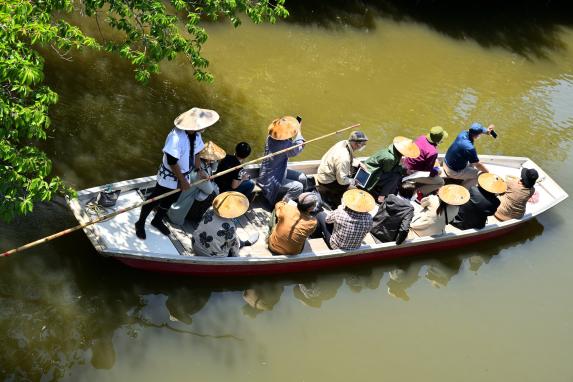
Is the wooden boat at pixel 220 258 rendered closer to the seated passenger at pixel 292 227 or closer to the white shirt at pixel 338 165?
the seated passenger at pixel 292 227

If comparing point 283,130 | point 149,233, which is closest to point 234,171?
point 283,130

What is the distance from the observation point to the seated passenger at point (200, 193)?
679 cm

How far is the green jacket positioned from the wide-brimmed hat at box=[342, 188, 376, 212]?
107 centimetres

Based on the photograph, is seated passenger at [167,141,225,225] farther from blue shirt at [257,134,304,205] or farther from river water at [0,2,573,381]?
river water at [0,2,573,381]

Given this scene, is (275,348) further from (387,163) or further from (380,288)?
(387,163)

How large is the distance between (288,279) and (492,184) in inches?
134

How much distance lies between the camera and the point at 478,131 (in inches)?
342

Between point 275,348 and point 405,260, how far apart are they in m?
2.74

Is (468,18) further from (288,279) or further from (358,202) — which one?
(288,279)

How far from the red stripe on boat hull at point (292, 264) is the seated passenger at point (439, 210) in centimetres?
29

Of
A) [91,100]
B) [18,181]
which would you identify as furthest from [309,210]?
[91,100]

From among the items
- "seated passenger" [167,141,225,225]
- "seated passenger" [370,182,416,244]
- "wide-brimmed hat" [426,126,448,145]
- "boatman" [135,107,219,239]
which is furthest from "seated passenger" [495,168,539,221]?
"boatman" [135,107,219,239]

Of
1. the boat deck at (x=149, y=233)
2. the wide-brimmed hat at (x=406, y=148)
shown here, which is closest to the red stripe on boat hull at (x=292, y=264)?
the boat deck at (x=149, y=233)

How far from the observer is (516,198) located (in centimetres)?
854
